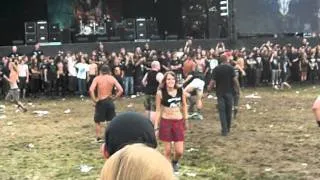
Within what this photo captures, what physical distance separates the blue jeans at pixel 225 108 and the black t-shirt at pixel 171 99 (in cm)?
338

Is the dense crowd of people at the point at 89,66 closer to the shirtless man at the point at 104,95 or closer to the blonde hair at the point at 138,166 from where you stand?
the shirtless man at the point at 104,95

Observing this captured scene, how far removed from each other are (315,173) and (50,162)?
419 cm

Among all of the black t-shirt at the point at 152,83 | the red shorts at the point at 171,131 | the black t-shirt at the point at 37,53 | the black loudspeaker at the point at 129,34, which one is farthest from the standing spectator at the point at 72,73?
the red shorts at the point at 171,131

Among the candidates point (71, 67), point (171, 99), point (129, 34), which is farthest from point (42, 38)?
point (171, 99)

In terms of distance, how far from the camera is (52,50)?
25188mm

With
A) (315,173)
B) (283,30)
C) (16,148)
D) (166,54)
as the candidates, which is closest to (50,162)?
(16,148)

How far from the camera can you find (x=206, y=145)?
11.8m

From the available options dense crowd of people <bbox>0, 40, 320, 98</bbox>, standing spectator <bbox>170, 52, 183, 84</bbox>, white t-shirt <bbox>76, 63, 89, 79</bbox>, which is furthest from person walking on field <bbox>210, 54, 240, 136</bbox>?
white t-shirt <bbox>76, 63, 89, 79</bbox>

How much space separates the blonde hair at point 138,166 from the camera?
2.02 metres

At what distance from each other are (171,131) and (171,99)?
51 cm

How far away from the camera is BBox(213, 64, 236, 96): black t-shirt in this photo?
1297cm

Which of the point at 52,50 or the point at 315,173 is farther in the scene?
the point at 52,50

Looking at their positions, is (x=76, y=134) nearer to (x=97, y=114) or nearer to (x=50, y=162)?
(x=97, y=114)

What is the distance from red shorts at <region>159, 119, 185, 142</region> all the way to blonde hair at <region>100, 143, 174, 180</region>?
7.20 meters
